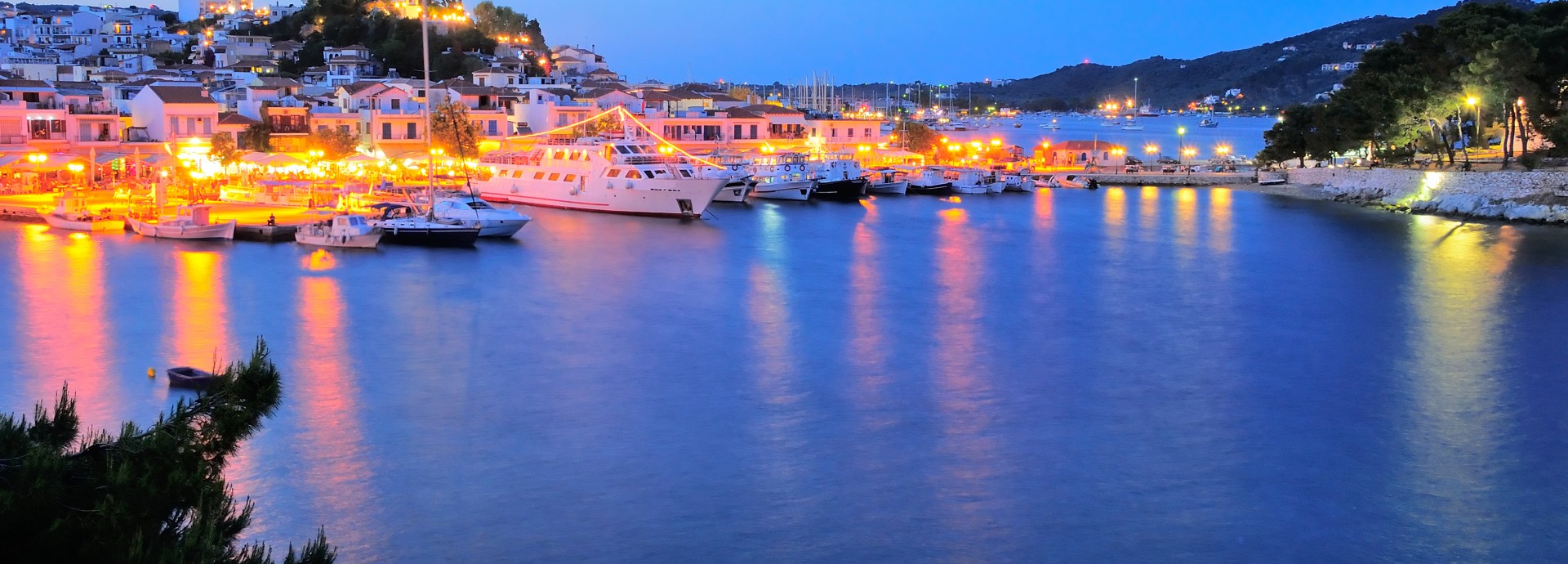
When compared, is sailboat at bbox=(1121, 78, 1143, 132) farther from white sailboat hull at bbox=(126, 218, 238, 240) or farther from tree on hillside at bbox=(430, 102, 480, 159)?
white sailboat hull at bbox=(126, 218, 238, 240)

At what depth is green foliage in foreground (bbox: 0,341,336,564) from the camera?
128 inches

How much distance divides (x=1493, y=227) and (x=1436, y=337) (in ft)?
36.4

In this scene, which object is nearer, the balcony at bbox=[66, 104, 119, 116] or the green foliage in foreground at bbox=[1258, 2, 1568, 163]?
the green foliage in foreground at bbox=[1258, 2, 1568, 163]

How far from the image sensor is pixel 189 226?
17.3 meters

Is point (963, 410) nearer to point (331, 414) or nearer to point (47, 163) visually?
point (331, 414)

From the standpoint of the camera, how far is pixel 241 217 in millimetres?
18453

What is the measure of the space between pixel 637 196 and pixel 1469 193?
14.9 metres

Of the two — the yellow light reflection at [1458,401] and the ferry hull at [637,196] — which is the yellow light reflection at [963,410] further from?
the ferry hull at [637,196]

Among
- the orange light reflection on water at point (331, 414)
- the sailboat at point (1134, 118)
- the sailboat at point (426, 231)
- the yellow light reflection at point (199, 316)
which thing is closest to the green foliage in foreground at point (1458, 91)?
the sailboat at point (426, 231)

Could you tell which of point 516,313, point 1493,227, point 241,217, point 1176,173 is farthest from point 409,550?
point 1176,173

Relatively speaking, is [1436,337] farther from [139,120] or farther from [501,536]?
[139,120]

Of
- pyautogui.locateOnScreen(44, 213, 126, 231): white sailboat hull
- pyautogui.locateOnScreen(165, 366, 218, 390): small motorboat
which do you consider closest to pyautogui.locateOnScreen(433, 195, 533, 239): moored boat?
pyautogui.locateOnScreen(44, 213, 126, 231): white sailboat hull

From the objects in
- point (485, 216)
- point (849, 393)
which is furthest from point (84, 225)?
point (849, 393)

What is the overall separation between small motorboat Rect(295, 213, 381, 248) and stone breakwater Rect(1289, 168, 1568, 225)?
18214 millimetres
